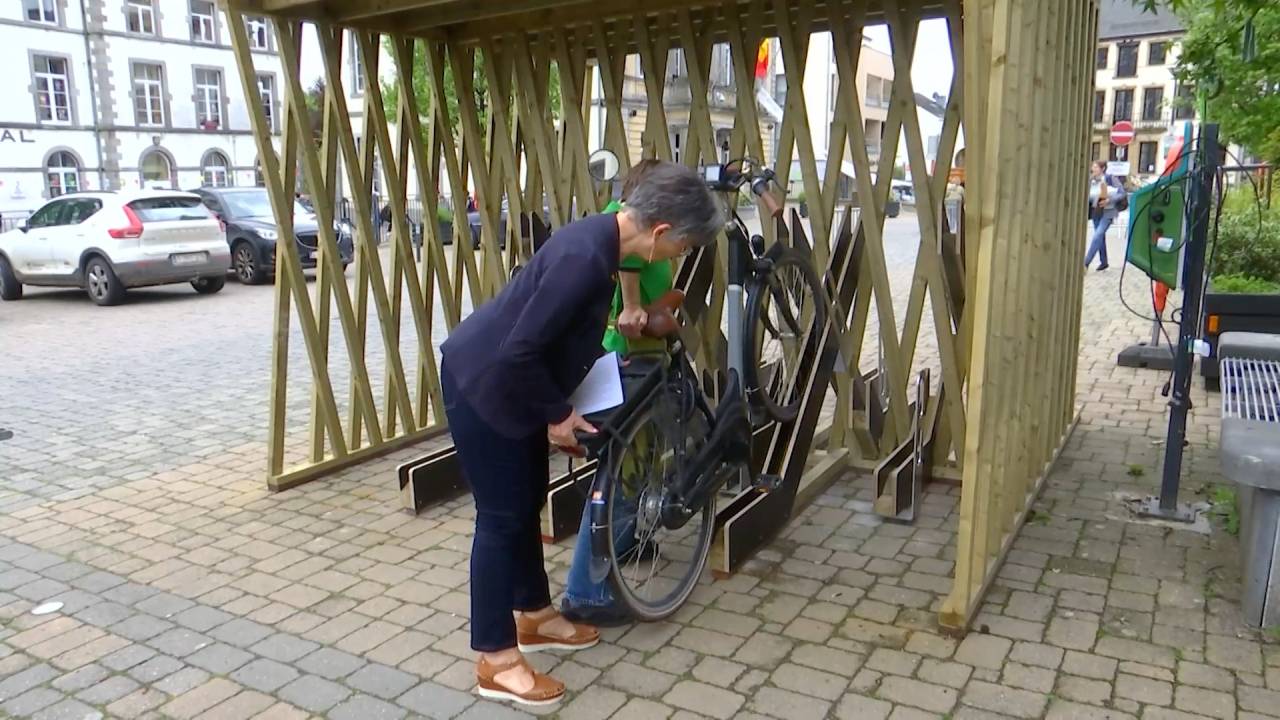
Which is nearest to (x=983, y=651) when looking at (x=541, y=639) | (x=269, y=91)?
(x=541, y=639)

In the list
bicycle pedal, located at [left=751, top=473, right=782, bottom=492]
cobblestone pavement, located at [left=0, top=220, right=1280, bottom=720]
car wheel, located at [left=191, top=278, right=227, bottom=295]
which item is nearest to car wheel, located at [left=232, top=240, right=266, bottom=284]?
car wheel, located at [left=191, top=278, right=227, bottom=295]

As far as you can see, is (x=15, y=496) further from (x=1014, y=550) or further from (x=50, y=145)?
(x=50, y=145)

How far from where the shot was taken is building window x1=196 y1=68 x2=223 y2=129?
118ft

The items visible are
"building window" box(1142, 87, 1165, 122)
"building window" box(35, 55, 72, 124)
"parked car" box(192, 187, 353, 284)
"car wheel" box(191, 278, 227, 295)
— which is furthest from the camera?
"building window" box(1142, 87, 1165, 122)

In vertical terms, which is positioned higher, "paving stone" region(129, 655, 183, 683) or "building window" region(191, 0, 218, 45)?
"building window" region(191, 0, 218, 45)

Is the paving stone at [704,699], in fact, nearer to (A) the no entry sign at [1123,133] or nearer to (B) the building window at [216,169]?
(A) the no entry sign at [1123,133]

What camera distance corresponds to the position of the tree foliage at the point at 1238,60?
6.02 meters

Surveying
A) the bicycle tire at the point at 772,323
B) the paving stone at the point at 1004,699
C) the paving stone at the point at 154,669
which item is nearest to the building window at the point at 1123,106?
the bicycle tire at the point at 772,323

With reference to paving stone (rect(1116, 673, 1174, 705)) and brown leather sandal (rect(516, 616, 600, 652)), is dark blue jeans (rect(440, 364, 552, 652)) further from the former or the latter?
paving stone (rect(1116, 673, 1174, 705))

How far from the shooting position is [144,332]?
36.1ft

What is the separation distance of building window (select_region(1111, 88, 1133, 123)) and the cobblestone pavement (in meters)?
69.3

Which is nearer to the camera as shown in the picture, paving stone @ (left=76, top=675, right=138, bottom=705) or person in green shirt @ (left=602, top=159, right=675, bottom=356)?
paving stone @ (left=76, top=675, right=138, bottom=705)

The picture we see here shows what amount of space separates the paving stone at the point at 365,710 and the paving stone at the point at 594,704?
519 mm

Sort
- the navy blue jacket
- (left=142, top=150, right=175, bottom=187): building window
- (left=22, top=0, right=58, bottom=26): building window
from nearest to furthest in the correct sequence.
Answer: the navy blue jacket < (left=22, top=0, right=58, bottom=26): building window < (left=142, top=150, right=175, bottom=187): building window
